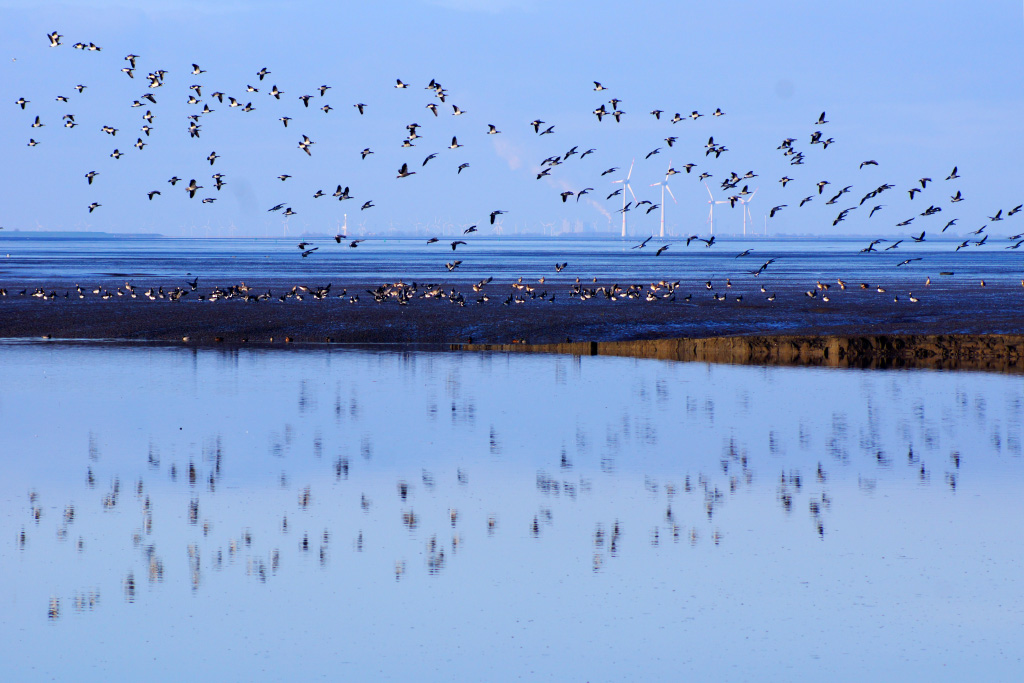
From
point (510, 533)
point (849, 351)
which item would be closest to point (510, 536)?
point (510, 533)

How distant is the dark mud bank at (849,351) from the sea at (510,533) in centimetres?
563

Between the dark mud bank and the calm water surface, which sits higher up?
the dark mud bank

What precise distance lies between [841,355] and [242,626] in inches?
1053

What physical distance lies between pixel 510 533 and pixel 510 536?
15 cm

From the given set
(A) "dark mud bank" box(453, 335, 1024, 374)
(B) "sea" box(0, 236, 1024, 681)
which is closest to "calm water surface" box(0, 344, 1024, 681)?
(B) "sea" box(0, 236, 1024, 681)

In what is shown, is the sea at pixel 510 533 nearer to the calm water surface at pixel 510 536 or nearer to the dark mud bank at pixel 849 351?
the calm water surface at pixel 510 536

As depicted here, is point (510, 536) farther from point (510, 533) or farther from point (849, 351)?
point (849, 351)

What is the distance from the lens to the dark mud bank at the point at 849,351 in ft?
114

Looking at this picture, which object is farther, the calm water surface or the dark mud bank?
the dark mud bank

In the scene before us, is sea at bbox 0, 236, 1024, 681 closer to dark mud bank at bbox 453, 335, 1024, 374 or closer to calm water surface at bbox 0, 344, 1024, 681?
calm water surface at bbox 0, 344, 1024, 681

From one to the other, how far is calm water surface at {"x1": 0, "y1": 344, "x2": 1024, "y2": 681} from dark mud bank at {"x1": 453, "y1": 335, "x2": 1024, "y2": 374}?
262 inches

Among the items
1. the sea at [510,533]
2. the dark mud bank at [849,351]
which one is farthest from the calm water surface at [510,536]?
the dark mud bank at [849,351]

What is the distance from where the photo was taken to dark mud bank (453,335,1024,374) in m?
34.7

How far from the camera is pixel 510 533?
15.4m
